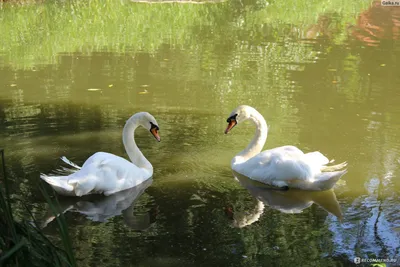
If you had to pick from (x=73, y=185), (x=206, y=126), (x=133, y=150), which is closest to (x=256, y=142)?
(x=206, y=126)

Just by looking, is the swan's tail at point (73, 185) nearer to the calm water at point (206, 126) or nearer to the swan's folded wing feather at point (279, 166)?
the calm water at point (206, 126)

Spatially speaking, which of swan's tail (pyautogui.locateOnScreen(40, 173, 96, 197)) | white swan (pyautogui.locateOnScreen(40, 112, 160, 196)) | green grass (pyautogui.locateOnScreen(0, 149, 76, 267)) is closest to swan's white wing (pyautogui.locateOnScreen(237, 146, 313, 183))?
white swan (pyautogui.locateOnScreen(40, 112, 160, 196))

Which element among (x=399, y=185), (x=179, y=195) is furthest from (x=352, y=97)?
(x=179, y=195)

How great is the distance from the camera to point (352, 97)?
986cm

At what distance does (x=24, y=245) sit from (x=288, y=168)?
4.32 m

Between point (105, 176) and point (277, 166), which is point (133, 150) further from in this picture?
point (277, 166)

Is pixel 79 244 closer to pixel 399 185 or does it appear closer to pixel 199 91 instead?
pixel 399 185

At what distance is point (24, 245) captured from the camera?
2.19 meters

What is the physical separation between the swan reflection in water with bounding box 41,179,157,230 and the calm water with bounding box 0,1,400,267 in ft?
0.08

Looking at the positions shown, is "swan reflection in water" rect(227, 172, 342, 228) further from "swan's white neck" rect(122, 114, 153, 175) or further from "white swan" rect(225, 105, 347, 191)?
"swan's white neck" rect(122, 114, 153, 175)

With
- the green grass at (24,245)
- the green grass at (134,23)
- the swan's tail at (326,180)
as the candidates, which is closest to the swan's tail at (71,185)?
the swan's tail at (326,180)

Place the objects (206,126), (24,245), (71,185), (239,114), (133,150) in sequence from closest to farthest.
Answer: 1. (24,245)
2. (71,185)
3. (133,150)
4. (239,114)
5. (206,126)

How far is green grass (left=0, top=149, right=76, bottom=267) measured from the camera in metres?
2.12

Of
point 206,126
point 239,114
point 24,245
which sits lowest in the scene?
point 206,126
